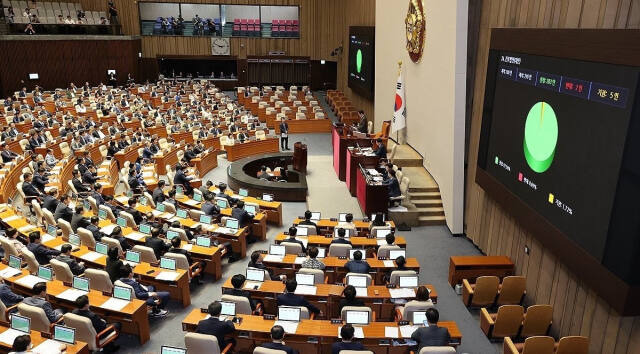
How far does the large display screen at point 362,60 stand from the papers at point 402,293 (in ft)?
49.4

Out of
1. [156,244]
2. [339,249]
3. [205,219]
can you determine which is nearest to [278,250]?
[339,249]

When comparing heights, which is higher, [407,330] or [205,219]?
[407,330]

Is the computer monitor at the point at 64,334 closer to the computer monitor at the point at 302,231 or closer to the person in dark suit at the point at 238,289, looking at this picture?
the person in dark suit at the point at 238,289

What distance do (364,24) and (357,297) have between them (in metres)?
19.5

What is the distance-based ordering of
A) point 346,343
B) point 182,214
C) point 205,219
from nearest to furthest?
point 346,343, point 205,219, point 182,214

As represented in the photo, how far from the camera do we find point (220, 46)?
34.3 m

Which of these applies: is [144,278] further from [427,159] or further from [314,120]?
[314,120]

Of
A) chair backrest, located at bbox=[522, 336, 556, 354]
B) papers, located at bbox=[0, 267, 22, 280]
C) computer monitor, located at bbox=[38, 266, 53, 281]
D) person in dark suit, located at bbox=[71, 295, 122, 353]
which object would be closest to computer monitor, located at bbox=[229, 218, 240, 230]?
computer monitor, located at bbox=[38, 266, 53, 281]

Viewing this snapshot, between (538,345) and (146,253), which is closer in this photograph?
(538,345)

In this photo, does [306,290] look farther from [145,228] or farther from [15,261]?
[15,261]

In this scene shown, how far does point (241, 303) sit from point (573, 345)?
469cm

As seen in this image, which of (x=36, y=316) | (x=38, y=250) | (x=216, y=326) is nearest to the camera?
(x=216, y=326)

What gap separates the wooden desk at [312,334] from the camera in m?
6.93

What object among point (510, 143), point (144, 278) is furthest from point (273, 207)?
point (510, 143)
